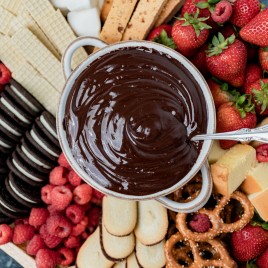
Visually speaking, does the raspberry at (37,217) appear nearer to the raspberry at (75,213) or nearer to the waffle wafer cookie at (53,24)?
the raspberry at (75,213)

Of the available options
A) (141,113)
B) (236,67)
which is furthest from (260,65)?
(141,113)

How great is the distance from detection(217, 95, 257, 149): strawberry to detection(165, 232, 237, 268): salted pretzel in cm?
37

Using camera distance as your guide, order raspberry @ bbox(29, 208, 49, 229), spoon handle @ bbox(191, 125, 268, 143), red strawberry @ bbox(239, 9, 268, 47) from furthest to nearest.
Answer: raspberry @ bbox(29, 208, 49, 229)
red strawberry @ bbox(239, 9, 268, 47)
spoon handle @ bbox(191, 125, 268, 143)

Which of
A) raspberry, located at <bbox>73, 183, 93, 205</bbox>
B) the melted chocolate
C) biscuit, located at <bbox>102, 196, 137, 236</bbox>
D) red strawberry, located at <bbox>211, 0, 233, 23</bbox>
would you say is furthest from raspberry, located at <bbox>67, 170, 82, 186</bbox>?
red strawberry, located at <bbox>211, 0, 233, 23</bbox>

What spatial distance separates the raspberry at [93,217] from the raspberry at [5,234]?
0.90 ft

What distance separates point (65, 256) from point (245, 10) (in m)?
1.00

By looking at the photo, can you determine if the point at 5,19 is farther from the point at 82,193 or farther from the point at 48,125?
the point at 82,193

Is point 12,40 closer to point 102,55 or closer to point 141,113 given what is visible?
point 102,55

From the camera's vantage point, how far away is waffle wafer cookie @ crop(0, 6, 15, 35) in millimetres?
1643

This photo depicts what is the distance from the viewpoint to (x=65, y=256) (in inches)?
69.7

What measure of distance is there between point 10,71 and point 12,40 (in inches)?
4.8

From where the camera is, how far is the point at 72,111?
4.51 feet

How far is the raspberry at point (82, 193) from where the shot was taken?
1.71 meters

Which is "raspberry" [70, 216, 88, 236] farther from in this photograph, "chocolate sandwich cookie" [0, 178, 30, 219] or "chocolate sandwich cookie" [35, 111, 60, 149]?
"chocolate sandwich cookie" [35, 111, 60, 149]
